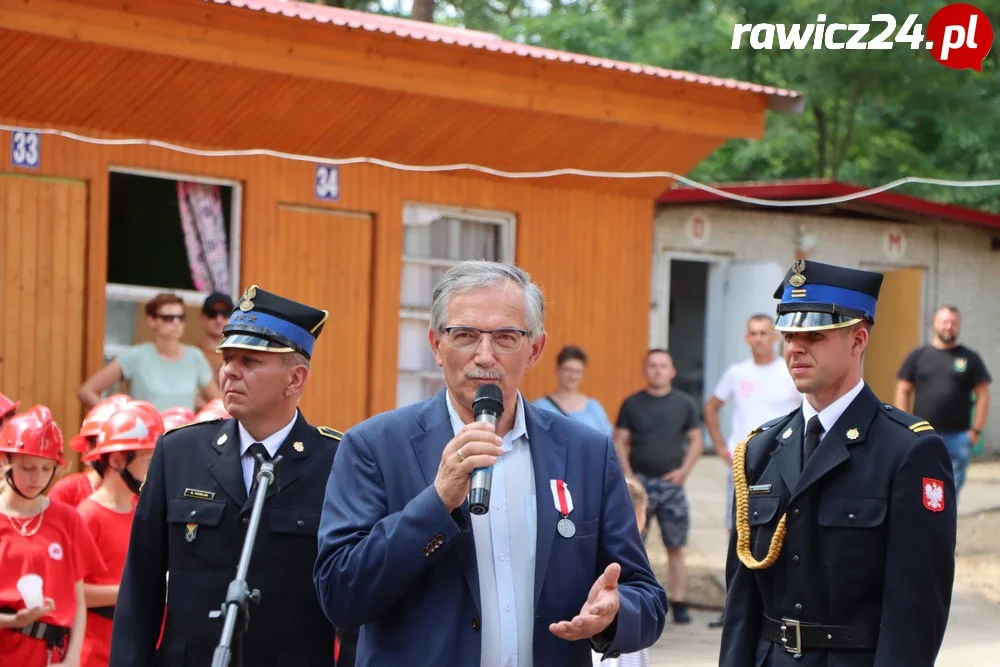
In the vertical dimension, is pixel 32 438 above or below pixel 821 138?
below

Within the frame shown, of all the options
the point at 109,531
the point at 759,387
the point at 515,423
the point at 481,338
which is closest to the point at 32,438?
the point at 109,531

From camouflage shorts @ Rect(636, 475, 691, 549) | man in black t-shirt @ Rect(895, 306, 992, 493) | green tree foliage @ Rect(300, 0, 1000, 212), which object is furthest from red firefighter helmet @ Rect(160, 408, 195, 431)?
green tree foliage @ Rect(300, 0, 1000, 212)

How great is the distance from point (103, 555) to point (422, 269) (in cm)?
697

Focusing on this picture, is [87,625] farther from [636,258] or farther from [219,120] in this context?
[636,258]

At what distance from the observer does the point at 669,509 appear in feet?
37.8

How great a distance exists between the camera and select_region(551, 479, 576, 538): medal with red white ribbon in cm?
367

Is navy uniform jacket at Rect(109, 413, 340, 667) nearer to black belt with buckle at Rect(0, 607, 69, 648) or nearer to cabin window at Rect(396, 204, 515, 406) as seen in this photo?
black belt with buckle at Rect(0, 607, 69, 648)

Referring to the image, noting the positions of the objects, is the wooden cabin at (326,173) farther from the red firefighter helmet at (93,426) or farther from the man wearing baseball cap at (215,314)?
the red firefighter helmet at (93,426)

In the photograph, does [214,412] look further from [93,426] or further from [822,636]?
[822,636]

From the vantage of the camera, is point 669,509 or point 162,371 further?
point 669,509

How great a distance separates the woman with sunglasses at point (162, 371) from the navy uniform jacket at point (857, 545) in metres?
5.94

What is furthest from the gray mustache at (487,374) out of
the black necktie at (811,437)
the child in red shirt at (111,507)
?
the child in red shirt at (111,507)

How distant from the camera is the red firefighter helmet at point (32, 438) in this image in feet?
19.4

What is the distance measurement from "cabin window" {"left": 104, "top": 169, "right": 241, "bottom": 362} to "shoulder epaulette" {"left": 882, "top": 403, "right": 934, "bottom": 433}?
745cm
